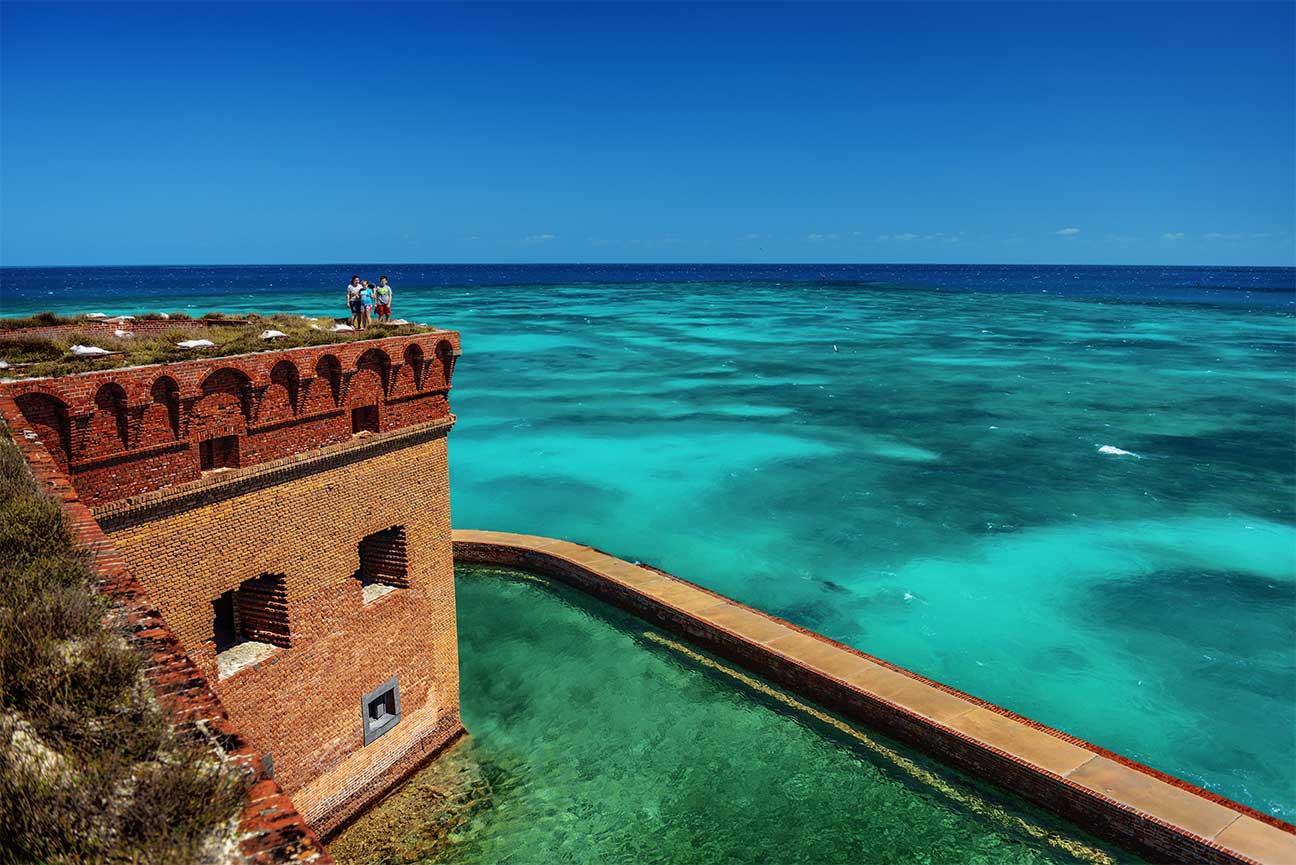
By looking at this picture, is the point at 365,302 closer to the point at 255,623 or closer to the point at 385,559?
the point at 385,559

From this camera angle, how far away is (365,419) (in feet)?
38.8

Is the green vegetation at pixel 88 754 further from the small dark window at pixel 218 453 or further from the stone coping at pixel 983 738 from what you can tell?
the stone coping at pixel 983 738

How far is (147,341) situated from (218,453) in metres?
1.95

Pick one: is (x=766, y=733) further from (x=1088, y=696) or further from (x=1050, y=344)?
(x=1050, y=344)

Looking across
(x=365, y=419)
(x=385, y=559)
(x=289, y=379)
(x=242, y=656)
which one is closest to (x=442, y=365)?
(x=365, y=419)

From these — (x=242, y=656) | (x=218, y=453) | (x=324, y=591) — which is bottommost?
(x=242, y=656)

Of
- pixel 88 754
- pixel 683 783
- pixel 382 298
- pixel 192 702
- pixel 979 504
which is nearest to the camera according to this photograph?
pixel 88 754

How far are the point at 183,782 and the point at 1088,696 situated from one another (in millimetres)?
18148

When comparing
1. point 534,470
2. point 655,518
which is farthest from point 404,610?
point 534,470

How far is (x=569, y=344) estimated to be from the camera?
75.2 m

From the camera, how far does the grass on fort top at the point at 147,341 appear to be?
29.7 ft

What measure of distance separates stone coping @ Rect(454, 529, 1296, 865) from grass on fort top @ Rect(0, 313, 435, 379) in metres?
8.74

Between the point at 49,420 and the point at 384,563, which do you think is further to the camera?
the point at 384,563

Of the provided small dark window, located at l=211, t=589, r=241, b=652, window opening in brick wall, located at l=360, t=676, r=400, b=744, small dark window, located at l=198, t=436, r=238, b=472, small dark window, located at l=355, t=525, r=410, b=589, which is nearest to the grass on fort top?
small dark window, located at l=198, t=436, r=238, b=472
